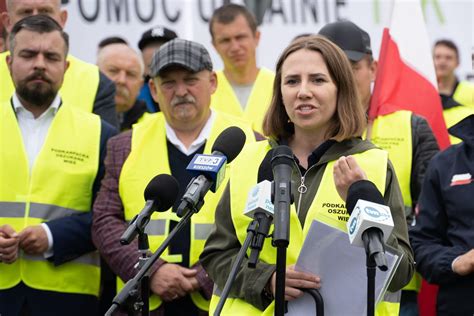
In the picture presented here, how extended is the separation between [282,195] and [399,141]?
2994mm

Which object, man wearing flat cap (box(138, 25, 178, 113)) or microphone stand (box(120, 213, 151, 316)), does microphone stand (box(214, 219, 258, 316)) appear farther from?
man wearing flat cap (box(138, 25, 178, 113))

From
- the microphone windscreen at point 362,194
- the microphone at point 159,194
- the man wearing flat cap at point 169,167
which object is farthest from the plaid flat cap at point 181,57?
the microphone windscreen at point 362,194

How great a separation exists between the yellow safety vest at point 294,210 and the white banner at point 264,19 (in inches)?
186

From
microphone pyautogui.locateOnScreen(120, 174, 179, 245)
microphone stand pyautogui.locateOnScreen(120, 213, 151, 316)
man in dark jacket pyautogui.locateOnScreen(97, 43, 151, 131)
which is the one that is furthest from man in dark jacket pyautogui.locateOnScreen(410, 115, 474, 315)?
man in dark jacket pyautogui.locateOnScreen(97, 43, 151, 131)

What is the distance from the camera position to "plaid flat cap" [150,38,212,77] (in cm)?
623

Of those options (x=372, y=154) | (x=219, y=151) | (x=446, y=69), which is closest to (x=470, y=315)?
(x=372, y=154)

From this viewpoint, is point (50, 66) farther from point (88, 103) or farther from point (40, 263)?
point (40, 263)

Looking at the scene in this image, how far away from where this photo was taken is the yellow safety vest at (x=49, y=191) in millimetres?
6242

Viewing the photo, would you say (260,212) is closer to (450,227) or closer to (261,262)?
(261,262)

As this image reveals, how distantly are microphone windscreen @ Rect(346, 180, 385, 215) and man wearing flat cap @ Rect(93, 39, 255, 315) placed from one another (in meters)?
1.82

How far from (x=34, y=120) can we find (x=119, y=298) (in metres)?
2.97

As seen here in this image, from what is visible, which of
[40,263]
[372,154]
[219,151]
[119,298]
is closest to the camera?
[119,298]

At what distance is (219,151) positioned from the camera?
4.47 metres

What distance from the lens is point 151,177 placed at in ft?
20.0
